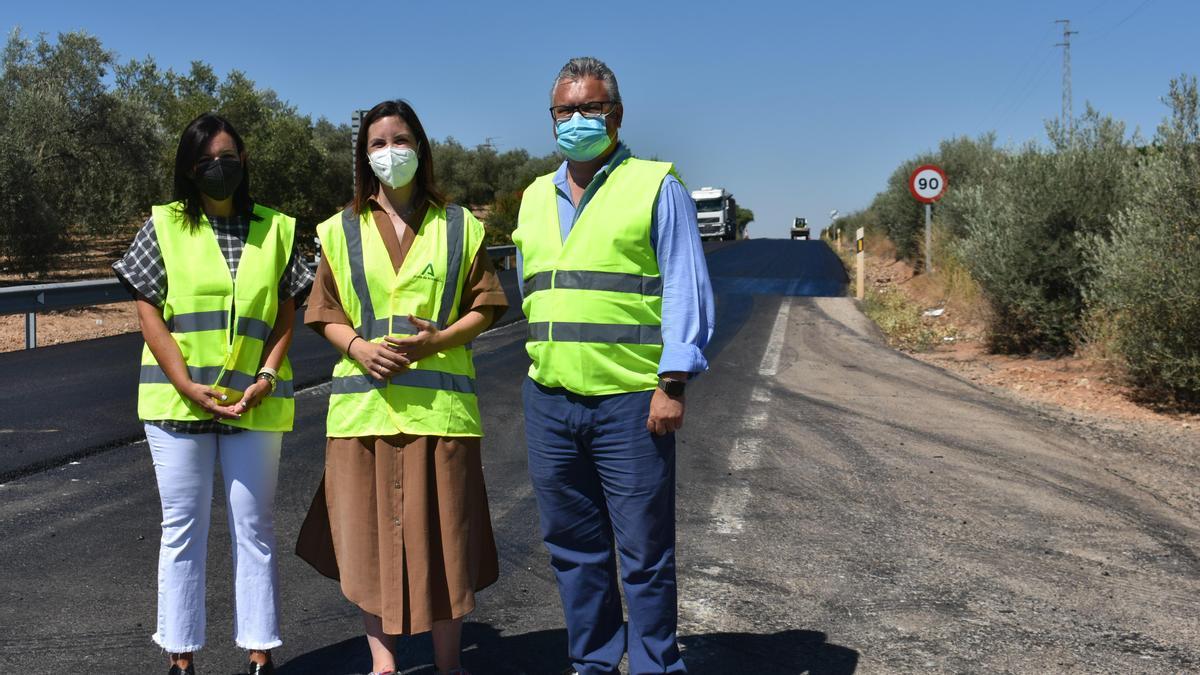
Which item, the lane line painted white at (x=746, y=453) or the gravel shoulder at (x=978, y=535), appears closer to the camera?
the gravel shoulder at (x=978, y=535)

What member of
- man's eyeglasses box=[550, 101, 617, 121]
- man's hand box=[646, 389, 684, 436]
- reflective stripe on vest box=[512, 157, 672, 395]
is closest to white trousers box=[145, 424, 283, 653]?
reflective stripe on vest box=[512, 157, 672, 395]

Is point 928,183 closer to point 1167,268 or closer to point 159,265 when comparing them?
point 1167,268

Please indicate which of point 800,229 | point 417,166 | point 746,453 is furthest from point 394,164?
point 800,229

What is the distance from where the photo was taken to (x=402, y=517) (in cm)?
354

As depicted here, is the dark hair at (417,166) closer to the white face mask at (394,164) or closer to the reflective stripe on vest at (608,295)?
the white face mask at (394,164)

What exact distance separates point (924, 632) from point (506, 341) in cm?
1029

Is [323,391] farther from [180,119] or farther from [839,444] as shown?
[180,119]

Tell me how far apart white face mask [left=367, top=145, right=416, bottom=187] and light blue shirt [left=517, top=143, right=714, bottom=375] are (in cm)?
54

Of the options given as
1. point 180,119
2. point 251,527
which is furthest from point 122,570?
point 180,119

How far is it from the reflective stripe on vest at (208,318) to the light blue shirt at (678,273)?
1069 mm

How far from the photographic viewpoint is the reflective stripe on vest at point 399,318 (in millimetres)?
3545

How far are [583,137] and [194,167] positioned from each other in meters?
1.30

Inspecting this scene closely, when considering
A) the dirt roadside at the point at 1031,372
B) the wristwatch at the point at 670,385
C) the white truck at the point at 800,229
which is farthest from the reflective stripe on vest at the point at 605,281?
the white truck at the point at 800,229

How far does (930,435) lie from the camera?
8.71 m
